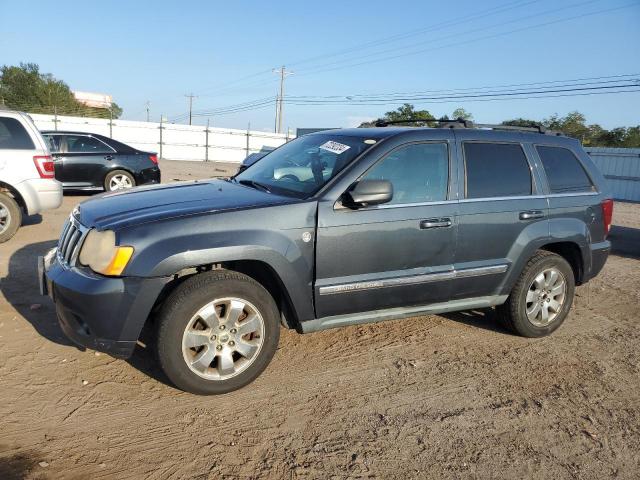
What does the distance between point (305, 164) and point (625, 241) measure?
8608 mm

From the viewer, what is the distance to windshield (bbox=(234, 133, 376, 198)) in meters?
3.85

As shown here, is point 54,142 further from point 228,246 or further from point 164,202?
point 228,246

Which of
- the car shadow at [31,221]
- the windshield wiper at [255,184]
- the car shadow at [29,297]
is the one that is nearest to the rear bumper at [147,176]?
the car shadow at [31,221]

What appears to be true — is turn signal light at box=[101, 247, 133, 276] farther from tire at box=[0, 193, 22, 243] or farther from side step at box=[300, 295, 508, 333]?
tire at box=[0, 193, 22, 243]

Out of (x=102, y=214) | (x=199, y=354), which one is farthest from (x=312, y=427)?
(x=102, y=214)

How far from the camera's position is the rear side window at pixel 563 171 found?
15.4ft

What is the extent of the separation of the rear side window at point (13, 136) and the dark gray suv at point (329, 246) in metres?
4.20

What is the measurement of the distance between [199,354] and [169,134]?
112ft

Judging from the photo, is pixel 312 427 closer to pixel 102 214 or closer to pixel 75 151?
pixel 102 214

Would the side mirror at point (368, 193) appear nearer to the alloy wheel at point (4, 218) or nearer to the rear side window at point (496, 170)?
the rear side window at point (496, 170)

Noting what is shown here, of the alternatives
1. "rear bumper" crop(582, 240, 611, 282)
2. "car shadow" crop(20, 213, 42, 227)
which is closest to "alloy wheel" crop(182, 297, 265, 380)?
"rear bumper" crop(582, 240, 611, 282)

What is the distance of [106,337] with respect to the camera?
3.13m

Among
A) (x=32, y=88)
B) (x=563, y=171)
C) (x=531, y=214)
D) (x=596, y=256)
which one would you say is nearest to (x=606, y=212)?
(x=596, y=256)

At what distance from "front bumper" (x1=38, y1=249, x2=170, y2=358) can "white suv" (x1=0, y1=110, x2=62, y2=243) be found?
472 cm
